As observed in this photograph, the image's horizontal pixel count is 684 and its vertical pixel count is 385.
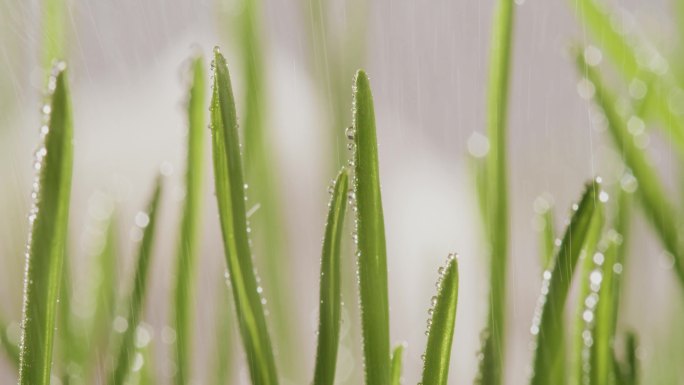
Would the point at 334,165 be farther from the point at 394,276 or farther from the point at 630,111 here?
the point at 394,276

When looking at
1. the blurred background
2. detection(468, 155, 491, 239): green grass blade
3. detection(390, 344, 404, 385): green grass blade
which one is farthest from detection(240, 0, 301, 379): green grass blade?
detection(390, 344, 404, 385): green grass blade

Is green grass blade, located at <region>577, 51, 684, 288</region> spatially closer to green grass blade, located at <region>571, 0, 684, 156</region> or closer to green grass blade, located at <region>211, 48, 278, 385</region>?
green grass blade, located at <region>571, 0, 684, 156</region>

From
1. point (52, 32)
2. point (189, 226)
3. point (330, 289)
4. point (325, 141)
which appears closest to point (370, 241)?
point (330, 289)

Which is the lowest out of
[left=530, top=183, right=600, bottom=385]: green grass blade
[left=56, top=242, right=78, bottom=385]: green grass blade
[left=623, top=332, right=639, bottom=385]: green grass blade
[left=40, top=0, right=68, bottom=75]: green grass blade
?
[left=623, top=332, right=639, bottom=385]: green grass blade

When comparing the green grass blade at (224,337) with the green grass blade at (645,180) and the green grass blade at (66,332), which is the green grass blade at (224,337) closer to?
the green grass blade at (66,332)

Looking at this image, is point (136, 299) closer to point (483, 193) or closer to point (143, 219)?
point (143, 219)

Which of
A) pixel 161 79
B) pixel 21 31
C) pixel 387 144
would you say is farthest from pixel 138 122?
pixel 387 144

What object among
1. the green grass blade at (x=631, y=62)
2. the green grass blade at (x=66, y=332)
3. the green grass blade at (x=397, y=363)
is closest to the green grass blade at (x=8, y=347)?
the green grass blade at (x=66, y=332)
